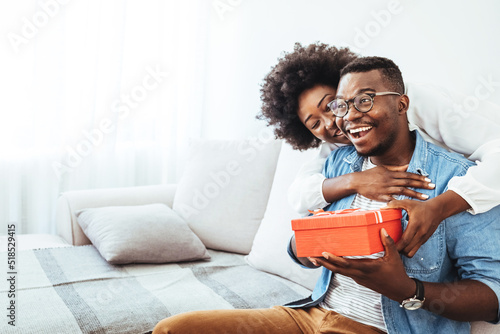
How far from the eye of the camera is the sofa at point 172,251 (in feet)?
4.88

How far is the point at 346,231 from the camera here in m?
0.92

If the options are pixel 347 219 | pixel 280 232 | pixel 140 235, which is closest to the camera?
pixel 347 219

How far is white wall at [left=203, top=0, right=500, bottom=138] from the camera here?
1.64 metres

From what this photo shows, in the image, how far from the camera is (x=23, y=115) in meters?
2.51

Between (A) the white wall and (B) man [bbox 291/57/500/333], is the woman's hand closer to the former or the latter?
(B) man [bbox 291/57/500/333]

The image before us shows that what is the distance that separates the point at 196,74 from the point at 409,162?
2125 millimetres

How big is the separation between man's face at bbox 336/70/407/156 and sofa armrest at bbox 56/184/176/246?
59.1 inches

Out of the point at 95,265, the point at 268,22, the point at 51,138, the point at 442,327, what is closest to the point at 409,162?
the point at 442,327

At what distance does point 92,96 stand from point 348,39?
143 cm

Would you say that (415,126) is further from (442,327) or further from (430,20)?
(430,20)

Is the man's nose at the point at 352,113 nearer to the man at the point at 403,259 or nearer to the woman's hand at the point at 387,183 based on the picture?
the man at the point at 403,259

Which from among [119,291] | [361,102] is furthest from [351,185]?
[119,291]

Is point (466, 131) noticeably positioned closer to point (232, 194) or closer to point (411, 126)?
point (411, 126)

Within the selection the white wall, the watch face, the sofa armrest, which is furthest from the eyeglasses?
the sofa armrest
